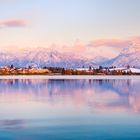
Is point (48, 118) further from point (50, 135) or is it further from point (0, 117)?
point (50, 135)

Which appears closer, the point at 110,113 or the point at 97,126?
the point at 97,126

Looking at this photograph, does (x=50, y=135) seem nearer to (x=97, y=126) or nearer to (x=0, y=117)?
(x=97, y=126)

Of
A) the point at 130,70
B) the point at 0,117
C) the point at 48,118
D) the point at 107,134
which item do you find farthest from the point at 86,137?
the point at 130,70

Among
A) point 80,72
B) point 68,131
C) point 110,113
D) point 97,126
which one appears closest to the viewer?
point 68,131

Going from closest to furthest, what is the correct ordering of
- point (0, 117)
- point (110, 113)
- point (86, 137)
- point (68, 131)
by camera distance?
point (86, 137)
point (68, 131)
point (0, 117)
point (110, 113)

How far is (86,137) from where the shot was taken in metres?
10.9

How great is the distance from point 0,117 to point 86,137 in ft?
16.9

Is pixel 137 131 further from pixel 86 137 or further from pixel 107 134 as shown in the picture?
pixel 86 137

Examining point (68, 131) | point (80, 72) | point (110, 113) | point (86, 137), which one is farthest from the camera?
point (80, 72)

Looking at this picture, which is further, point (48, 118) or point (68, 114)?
point (68, 114)

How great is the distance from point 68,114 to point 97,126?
146 inches

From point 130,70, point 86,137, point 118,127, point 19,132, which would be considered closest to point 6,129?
point 19,132

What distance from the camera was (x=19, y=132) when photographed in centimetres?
1152

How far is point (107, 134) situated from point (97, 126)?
1.57 meters
